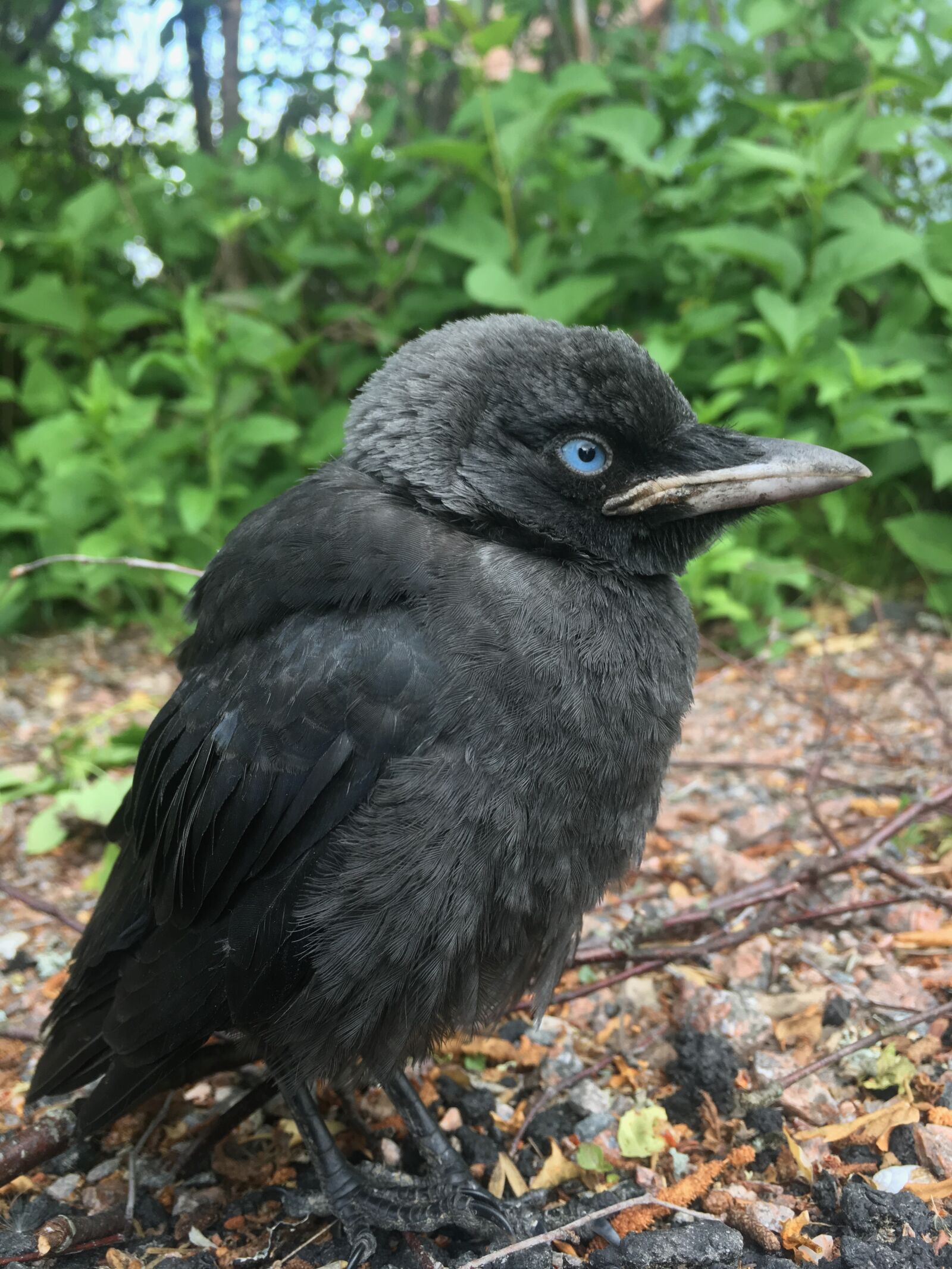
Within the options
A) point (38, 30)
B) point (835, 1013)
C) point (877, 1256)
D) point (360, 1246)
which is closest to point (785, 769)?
point (835, 1013)

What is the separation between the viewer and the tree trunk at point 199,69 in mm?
5516

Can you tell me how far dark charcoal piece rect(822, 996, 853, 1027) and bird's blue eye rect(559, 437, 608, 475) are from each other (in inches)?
52.5

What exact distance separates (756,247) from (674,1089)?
313 cm

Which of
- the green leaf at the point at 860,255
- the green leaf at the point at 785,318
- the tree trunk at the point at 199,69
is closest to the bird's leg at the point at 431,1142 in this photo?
the green leaf at the point at 785,318

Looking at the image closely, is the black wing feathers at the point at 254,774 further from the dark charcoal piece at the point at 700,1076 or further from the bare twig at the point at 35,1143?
the dark charcoal piece at the point at 700,1076

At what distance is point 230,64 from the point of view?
227 inches

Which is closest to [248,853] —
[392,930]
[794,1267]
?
[392,930]

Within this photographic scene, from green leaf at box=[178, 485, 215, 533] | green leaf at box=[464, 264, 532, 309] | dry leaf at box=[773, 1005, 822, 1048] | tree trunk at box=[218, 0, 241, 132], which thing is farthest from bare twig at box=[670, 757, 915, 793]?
tree trunk at box=[218, 0, 241, 132]

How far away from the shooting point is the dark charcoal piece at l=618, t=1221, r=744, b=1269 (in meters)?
1.70

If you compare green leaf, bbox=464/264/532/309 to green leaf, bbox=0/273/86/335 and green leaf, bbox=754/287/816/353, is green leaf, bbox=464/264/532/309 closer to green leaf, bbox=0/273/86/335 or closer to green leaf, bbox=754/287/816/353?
green leaf, bbox=754/287/816/353

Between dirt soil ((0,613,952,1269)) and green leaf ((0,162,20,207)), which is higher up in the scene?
green leaf ((0,162,20,207))

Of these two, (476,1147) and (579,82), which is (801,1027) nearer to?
(476,1147)

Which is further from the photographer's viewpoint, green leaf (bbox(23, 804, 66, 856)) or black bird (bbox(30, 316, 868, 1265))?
green leaf (bbox(23, 804, 66, 856))

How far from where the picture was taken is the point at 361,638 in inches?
69.9
